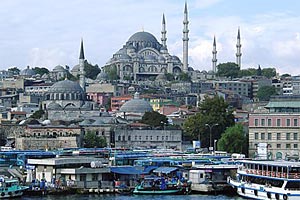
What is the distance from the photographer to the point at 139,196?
37.2m

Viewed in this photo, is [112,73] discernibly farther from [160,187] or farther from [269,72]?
[160,187]

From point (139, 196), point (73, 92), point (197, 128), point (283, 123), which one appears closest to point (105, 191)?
point (139, 196)

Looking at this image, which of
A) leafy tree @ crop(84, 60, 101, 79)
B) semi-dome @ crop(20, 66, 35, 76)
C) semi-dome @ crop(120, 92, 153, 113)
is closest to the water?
semi-dome @ crop(120, 92, 153, 113)

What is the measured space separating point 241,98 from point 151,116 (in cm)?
3638

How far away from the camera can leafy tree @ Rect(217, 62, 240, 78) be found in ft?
426

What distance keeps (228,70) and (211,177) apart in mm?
90818

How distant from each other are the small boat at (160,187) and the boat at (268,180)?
2.12 meters

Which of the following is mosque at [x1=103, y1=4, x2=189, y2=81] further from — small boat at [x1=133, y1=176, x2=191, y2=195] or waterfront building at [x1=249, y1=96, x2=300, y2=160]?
small boat at [x1=133, y1=176, x2=191, y2=195]

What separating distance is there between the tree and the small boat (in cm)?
1659

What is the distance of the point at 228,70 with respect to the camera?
13012 cm

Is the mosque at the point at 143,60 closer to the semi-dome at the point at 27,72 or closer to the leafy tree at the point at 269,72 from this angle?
the semi-dome at the point at 27,72

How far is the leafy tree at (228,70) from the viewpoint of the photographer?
5108 inches

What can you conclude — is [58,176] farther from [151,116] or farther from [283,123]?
[151,116]

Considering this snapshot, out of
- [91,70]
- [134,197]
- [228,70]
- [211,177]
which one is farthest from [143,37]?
[134,197]
